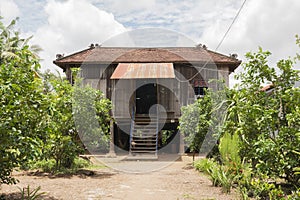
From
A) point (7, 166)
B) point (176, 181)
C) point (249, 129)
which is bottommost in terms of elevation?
point (176, 181)

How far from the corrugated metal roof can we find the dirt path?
6288 mm

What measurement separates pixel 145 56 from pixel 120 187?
1250 centimetres

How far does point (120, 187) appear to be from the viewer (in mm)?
8508

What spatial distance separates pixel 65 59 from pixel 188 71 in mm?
7269

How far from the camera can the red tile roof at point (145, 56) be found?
19.0 meters

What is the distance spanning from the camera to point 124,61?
19.1 metres

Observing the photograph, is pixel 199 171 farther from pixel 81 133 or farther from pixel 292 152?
pixel 292 152

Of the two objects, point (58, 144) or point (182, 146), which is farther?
point (182, 146)

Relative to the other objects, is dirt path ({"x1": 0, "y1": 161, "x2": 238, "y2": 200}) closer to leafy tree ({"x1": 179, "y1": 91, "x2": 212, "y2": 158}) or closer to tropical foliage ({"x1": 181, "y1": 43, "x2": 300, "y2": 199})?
tropical foliage ({"x1": 181, "y1": 43, "x2": 300, "y2": 199})

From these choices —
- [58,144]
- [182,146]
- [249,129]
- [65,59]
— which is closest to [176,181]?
[249,129]

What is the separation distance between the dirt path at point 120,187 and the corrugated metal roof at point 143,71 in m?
6.29

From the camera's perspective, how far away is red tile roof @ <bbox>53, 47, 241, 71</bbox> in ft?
62.3

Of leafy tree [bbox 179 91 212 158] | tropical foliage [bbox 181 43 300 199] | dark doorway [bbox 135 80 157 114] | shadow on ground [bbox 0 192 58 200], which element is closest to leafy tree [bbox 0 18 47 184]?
shadow on ground [bbox 0 192 58 200]

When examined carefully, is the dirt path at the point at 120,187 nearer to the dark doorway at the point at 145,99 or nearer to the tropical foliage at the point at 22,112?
the tropical foliage at the point at 22,112
